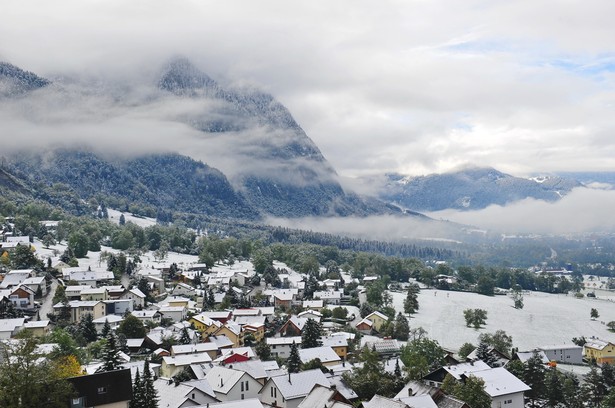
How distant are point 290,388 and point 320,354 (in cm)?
1777

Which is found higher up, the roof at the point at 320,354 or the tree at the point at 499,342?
the roof at the point at 320,354

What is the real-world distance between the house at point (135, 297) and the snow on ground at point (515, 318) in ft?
140

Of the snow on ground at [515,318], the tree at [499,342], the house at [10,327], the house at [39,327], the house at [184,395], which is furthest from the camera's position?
the snow on ground at [515,318]

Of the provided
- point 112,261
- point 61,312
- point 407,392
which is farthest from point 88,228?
point 407,392

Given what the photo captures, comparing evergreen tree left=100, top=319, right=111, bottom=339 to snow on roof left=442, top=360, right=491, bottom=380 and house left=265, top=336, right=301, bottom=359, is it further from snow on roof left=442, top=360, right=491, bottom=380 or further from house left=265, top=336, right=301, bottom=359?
snow on roof left=442, top=360, right=491, bottom=380

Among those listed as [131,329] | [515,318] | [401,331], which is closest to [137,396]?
[131,329]

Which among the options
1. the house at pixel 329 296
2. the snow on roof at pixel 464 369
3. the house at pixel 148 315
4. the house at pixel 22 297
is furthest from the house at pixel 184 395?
the house at pixel 329 296

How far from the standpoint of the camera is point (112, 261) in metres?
114

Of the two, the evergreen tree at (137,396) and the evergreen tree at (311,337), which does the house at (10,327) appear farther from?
the evergreen tree at (137,396)

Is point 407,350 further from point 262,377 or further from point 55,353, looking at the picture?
point 55,353

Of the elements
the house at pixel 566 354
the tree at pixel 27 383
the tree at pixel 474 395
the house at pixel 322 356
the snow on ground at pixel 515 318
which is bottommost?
the snow on ground at pixel 515 318

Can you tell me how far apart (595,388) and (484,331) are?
145 ft

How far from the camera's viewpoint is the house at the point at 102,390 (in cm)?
3588

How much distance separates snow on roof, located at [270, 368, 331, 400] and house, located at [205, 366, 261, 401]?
2.97m
